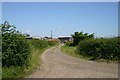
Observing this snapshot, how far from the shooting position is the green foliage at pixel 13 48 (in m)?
14.7

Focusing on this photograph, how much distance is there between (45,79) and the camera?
12.3 meters

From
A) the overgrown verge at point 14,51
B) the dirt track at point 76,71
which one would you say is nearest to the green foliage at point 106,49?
the dirt track at point 76,71

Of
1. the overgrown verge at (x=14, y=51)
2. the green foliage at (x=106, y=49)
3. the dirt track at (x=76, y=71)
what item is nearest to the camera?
the dirt track at (x=76, y=71)

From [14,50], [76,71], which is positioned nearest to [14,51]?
[14,50]

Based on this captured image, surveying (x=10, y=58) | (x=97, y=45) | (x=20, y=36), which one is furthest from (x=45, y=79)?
(x=97, y=45)

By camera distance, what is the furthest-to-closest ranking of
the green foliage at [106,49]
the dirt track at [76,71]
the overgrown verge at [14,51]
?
the green foliage at [106,49], the overgrown verge at [14,51], the dirt track at [76,71]

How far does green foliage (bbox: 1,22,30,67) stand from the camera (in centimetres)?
1473

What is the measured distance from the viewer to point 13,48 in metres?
15.3

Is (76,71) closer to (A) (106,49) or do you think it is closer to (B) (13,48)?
(B) (13,48)

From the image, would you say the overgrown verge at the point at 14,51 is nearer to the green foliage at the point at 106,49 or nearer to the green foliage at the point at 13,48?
the green foliage at the point at 13,48

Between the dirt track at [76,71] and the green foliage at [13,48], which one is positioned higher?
the green foliage at [13,48]

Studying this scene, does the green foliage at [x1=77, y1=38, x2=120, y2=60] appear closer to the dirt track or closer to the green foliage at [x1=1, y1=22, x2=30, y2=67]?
the dirt track

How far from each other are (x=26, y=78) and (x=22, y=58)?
9.67 feet

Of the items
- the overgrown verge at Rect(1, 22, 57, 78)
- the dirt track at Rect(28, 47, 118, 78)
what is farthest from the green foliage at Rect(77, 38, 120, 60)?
the overgrown verge at Rect(1, 22, 57, 78)
